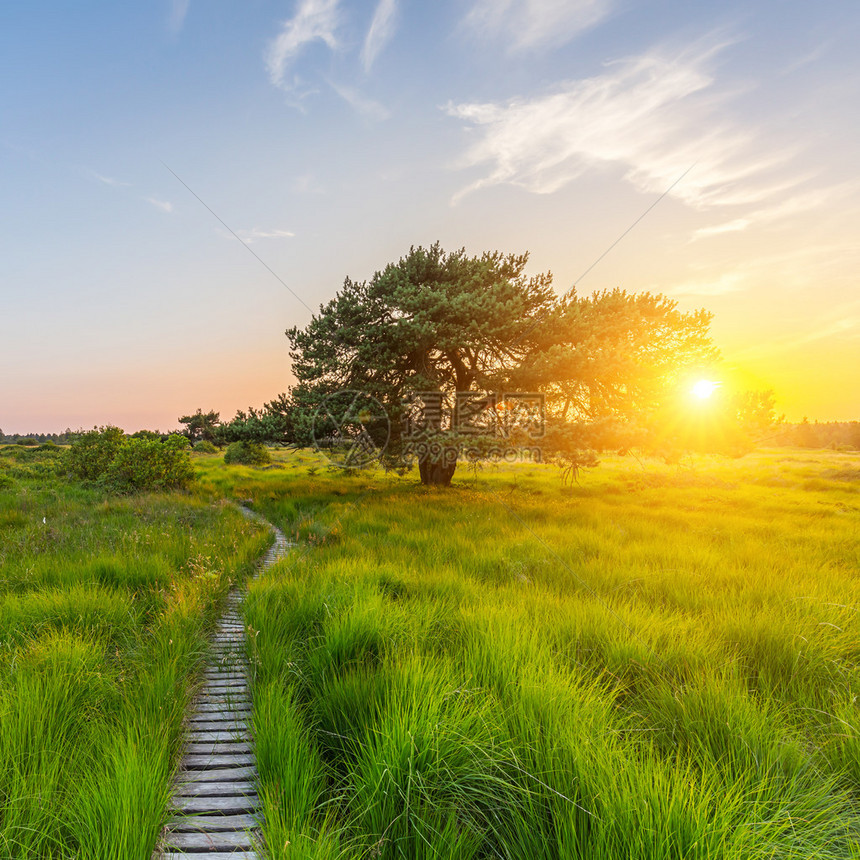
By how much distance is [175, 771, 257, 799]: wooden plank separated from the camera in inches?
94.0

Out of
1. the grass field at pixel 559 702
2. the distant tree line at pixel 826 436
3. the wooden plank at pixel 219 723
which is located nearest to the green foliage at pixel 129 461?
the grass field at pixel 559 702

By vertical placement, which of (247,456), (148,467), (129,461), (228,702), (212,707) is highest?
(129,461)

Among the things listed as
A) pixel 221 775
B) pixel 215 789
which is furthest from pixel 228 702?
pixel 215 789

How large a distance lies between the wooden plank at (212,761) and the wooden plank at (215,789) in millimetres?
143

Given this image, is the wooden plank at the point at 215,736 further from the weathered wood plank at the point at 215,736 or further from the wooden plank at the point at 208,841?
the wooden plank at the point at 208,841

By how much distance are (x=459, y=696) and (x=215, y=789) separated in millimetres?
1621

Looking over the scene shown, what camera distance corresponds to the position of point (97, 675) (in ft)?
9.75

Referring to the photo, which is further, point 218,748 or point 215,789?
point 218,748

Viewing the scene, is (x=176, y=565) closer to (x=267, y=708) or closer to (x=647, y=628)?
(x=267, y=708)

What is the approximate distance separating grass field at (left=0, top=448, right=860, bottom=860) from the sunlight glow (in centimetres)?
636

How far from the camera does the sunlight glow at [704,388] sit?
40.2ft

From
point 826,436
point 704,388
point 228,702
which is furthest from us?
point 826,436

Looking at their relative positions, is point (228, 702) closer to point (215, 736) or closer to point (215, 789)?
point (215, 736)

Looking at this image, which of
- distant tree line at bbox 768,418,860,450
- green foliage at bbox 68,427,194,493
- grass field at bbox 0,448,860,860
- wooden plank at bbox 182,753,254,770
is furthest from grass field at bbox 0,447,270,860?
distant tree line at bbox 768,418,860,450
